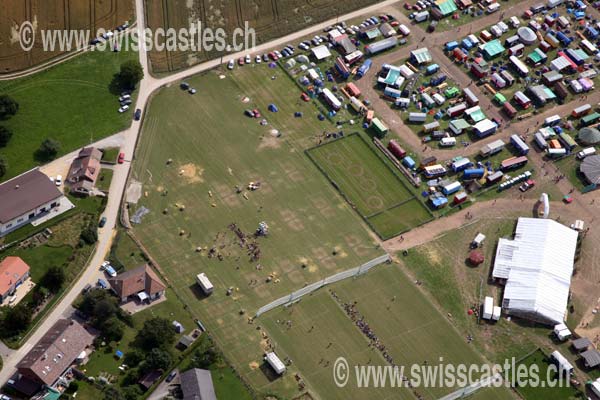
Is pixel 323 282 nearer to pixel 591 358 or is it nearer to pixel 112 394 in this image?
pixel 112 394

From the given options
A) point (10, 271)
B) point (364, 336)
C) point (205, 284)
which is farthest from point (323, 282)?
point (10, 271)

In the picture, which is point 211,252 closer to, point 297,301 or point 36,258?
point 297,301

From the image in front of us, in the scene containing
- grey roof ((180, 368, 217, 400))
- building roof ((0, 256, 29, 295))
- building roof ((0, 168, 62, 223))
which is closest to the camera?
grey roof ((180, 368, 217, 400))

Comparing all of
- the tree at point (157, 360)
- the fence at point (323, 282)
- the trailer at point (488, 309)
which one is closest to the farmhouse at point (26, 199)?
the tree at point (157, 360)

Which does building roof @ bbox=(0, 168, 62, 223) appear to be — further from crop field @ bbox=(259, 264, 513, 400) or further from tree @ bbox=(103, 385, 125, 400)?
crop field @ bbox=(259, 264, 513, 400)

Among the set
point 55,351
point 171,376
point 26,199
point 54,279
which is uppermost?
point 26,199

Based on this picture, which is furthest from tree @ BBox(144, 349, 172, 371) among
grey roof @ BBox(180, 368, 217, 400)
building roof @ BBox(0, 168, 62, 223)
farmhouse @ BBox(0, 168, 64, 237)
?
building roof @ BBox(0, 168, 62, 223)
